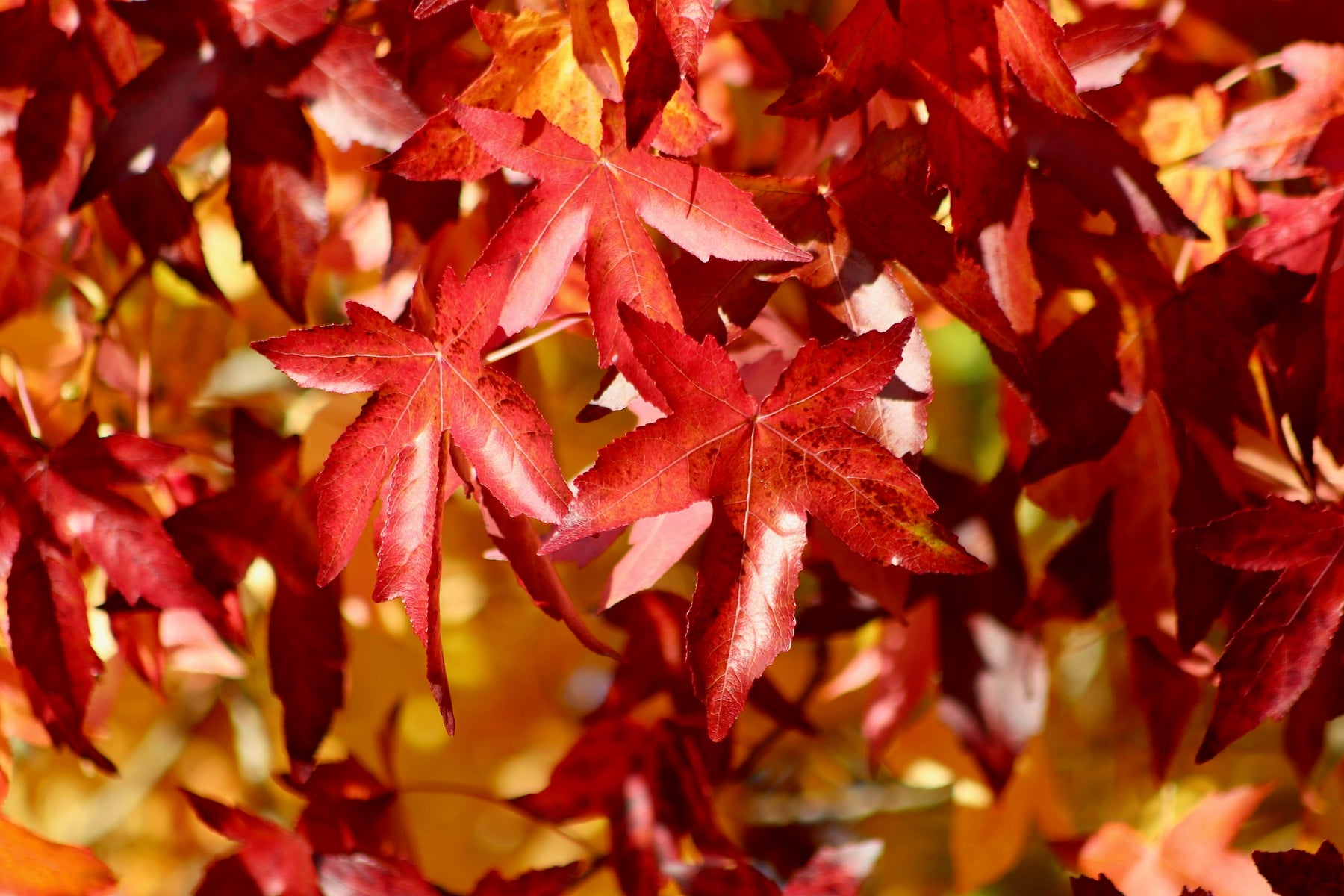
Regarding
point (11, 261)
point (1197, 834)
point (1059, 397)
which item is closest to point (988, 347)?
point (1059, 397)

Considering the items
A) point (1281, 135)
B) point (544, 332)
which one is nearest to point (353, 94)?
point (544, 332)

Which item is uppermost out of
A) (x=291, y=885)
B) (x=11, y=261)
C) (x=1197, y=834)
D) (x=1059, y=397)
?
(x=11, y=261)

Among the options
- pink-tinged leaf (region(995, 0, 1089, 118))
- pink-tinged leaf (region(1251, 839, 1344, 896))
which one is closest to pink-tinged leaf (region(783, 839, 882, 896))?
pink-tinged leaf (region(1251, 839, 1344, 896))

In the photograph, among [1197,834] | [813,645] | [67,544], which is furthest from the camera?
[813,645]

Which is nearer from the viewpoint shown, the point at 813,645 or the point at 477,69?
the point at 477,69

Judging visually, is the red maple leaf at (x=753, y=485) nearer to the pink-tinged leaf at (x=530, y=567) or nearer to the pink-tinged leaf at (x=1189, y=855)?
the pink-tinged leaf at (x=530, y=567)

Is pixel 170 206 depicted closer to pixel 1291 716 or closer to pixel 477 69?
pixel 477 69
